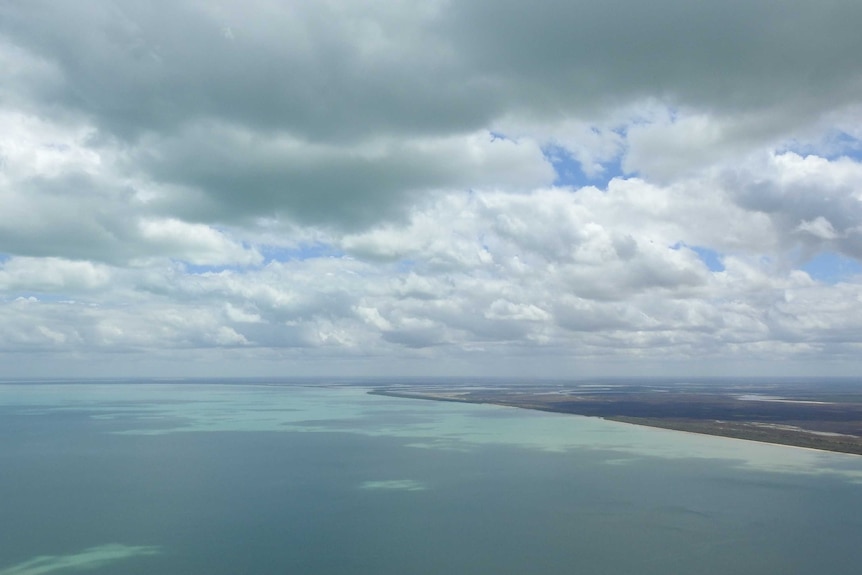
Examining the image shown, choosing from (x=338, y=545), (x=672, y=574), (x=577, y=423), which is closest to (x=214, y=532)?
(x=338, y=545)

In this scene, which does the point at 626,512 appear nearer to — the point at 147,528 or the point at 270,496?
the point at 270,496

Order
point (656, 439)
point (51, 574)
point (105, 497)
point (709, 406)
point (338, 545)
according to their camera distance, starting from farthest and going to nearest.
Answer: point (709, 406) → point (656, 439) → point (105, 497) → point (338, 545) → point (51, 574)

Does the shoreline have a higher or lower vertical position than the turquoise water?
higher

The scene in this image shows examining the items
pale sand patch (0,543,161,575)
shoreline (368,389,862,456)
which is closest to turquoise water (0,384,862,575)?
pale sand patch (0,543,161,575)

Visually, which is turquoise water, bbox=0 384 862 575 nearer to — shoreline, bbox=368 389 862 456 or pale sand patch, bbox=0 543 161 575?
pale sand patch, bbox=0 543 161 575

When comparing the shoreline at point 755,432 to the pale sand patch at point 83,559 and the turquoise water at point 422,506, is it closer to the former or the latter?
the turquoise water at point 422,506

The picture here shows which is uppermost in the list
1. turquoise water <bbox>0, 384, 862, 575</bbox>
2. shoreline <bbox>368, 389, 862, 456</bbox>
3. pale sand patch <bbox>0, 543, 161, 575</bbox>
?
shoreline <bbox>368, 389, 862, 456</bbox>

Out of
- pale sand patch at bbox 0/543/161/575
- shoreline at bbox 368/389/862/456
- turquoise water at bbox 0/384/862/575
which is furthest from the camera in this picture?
shoreline at bbox 368/389/862/456

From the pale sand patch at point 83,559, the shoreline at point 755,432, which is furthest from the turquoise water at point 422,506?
the shoreline at point 755,432

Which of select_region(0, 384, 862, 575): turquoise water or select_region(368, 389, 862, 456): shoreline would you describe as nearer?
select_region(0, 384, 862, 575): turquoise water
